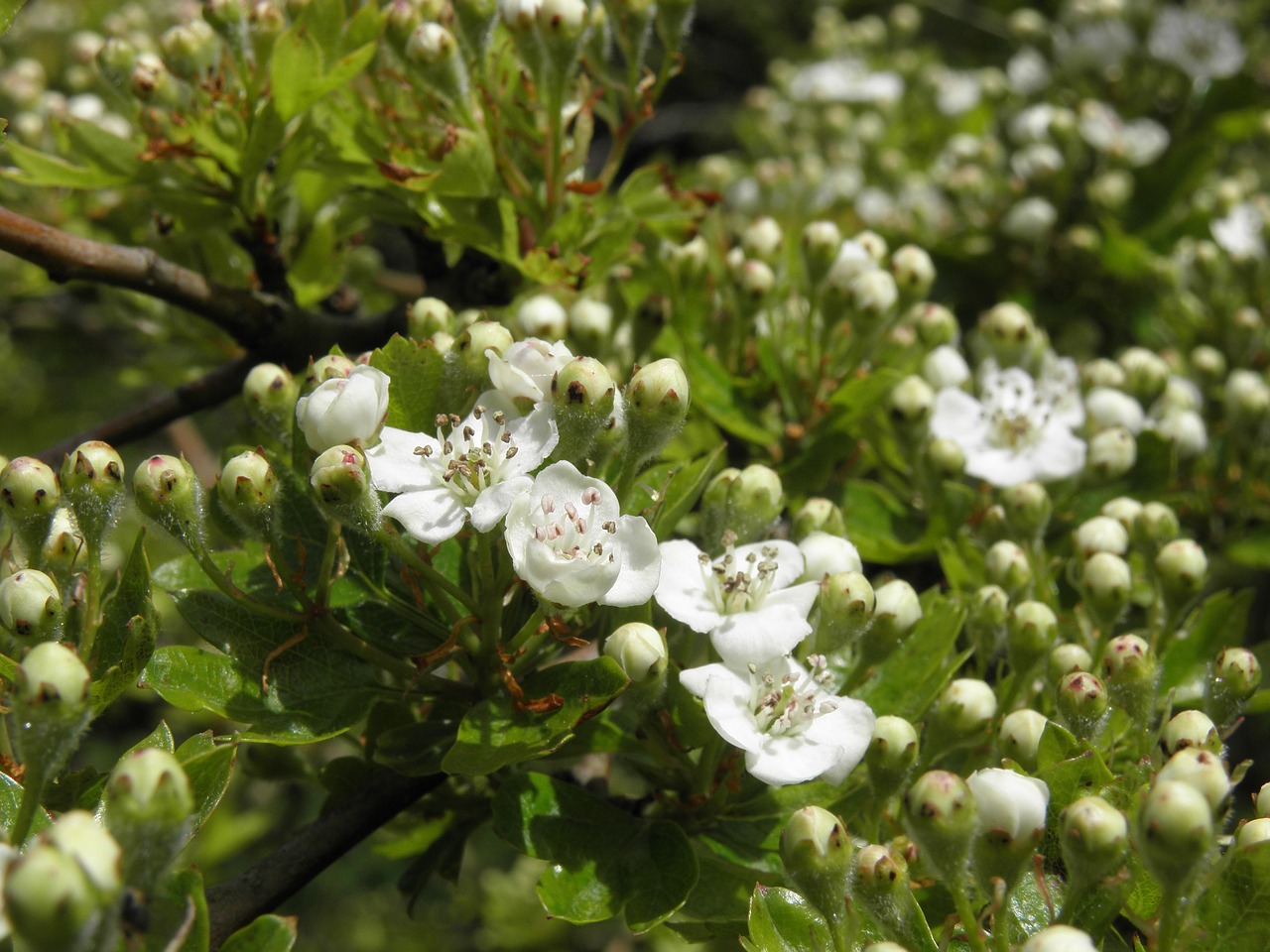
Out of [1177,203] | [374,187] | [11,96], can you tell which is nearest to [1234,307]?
[1177,203]

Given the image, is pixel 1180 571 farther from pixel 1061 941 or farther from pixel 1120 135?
pixel 1120 135

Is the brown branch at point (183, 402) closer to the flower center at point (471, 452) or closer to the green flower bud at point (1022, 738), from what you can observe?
the flower center at point (471, 452)

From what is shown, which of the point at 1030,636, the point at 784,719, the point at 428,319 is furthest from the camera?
the point at 428,319

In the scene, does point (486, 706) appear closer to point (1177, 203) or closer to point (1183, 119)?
point (1177, 203)

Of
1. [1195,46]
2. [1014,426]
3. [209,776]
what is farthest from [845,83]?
[209,776]

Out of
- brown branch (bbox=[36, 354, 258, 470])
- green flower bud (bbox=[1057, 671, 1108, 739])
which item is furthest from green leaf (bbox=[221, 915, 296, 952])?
brown branch (bbox=[36, 354, 258, 470])

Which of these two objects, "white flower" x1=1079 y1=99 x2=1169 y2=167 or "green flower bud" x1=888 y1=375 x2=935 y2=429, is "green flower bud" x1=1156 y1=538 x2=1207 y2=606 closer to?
"green flower bud" x1=888 y1=375 x2=935 y2=429

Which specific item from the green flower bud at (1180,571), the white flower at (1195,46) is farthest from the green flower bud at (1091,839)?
the white flower at (1195,46)
